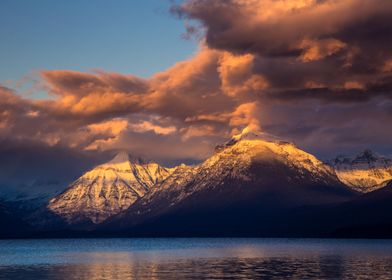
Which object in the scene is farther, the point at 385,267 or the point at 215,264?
the point at 215,264

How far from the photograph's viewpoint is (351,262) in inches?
A: 6550

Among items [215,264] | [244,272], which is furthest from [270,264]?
[244,272]

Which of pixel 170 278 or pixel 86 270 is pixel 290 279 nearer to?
pixel 170 278

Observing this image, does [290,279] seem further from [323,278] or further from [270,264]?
[270,264]

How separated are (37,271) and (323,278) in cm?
6364

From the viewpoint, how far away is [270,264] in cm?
16250

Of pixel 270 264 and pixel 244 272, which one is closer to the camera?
pixel 244 272

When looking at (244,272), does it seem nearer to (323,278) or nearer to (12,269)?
(323,278)

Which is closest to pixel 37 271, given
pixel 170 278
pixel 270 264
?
pixel 170 278

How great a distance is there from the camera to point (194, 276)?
129 m

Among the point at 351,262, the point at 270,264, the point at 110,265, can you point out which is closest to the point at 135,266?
the point at 110,265

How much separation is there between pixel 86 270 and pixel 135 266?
15.1m

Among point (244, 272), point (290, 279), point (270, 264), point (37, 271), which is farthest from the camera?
point (270, 264)

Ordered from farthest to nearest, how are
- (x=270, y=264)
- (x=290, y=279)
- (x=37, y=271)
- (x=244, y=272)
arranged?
1. (x=270, y=264)
2. (x=37, y=271)
3. (x=244, y=272)
4. (x=290, y=279)
